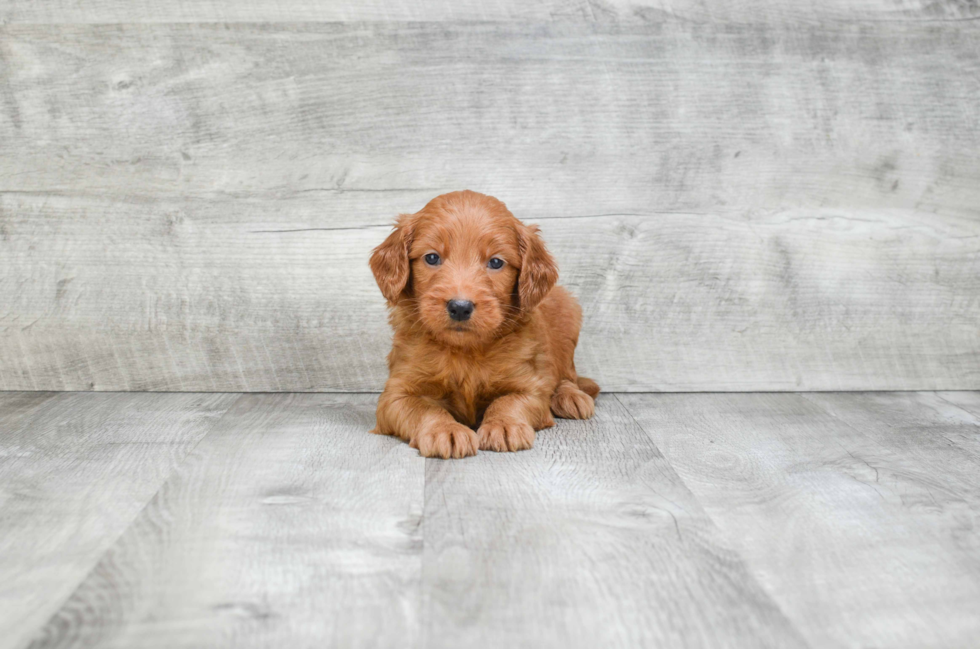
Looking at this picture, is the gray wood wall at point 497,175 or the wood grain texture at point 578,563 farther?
the gray wood wall at point 497,175

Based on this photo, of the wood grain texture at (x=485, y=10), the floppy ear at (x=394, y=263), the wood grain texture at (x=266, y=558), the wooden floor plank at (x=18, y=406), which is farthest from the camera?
the wood grain texture at (x=485, y=10)

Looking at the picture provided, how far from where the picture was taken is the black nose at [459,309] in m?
2.40

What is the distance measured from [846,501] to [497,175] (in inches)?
77.9

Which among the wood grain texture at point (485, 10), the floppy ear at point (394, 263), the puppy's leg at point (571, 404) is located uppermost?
the wood grain texture at point (485, 10)

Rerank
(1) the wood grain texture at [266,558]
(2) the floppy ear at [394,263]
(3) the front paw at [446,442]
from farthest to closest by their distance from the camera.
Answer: (2) the floppy ear at [394,263], (3) the front paw at [446,442], (1) the wood grain texture at [266,558]

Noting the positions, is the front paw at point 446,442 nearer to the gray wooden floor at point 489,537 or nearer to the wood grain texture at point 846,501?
the gray wooden floor at point 489,537

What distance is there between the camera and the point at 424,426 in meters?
2.46

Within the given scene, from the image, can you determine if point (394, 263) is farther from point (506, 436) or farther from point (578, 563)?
point (578, 563)

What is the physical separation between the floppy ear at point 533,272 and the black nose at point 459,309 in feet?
0.97

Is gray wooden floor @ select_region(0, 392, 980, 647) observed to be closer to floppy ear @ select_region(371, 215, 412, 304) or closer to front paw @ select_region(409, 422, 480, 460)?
front paw @ select_region(409, 422, 480, 460)

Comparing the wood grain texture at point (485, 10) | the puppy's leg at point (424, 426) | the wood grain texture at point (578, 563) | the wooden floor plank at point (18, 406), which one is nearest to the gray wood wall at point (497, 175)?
the wood grain texture at point (485, 10)

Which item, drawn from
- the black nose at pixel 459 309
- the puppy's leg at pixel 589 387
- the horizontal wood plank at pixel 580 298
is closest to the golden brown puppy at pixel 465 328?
the black nose at pixel 459 309

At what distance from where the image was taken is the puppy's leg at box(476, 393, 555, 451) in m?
2.47

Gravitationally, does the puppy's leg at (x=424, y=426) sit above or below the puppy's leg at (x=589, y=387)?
above
